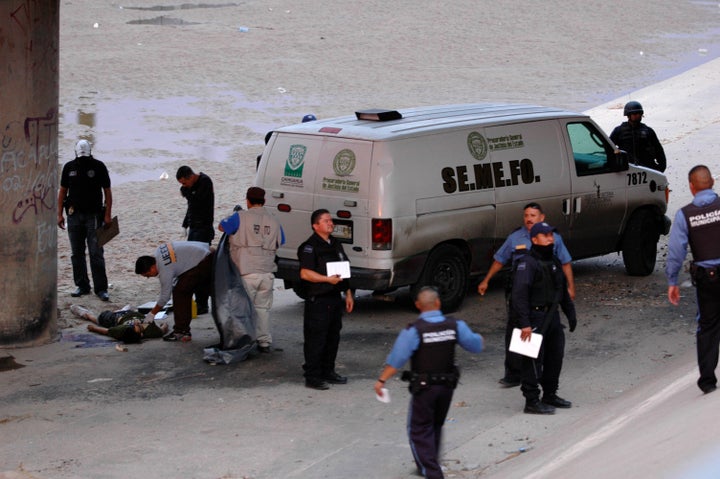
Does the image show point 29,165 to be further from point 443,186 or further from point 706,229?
point 706,229

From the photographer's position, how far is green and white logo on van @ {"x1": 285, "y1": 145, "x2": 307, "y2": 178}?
42.4 feet

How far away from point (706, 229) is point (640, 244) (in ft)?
19.2

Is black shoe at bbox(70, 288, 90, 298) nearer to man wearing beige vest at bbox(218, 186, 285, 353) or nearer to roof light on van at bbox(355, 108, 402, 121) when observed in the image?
man wearing beige vest at bbox(218, 186, 285, 353)

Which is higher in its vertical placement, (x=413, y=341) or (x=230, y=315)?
(x=413, y=341)

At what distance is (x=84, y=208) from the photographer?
45.4 ft

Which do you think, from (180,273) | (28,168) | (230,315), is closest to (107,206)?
(28,168)

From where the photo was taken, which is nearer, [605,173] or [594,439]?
[594,439]

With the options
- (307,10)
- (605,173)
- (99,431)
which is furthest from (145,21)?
(99,431)

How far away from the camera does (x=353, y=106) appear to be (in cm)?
2859

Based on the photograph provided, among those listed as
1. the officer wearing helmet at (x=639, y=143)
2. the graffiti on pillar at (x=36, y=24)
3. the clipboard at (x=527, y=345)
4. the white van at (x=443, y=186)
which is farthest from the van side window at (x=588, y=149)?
the graffiti on pillar at (x=36, y=24)

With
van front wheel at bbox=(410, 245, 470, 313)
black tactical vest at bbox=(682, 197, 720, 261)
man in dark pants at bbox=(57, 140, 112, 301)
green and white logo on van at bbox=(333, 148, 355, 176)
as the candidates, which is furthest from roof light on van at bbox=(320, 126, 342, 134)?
black tactical vest at bbox=(682, 197, 720, 261)

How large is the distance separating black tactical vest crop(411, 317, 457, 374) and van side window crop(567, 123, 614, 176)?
264 inches

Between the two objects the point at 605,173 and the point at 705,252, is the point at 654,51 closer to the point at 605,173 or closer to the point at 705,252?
the point at 605,173

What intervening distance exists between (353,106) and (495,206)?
1561cm
